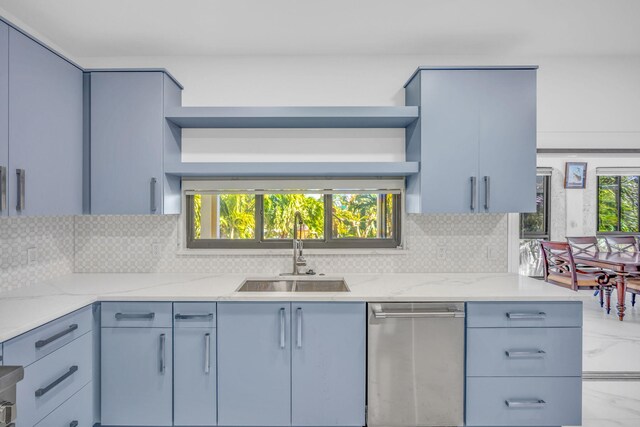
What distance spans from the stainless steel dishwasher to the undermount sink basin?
0.57 metres

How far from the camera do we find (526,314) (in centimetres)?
216

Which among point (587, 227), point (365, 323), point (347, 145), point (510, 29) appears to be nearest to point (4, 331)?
point (365, 323)

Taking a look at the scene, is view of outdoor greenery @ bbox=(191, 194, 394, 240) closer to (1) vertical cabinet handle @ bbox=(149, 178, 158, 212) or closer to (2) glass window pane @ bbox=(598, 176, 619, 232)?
(1) vertical cabinet handle @ bbox=(149, 178, 158, 212)

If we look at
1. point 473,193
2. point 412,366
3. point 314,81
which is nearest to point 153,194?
point 314,81

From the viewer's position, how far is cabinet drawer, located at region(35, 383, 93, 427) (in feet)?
5.85

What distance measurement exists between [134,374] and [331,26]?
244cm

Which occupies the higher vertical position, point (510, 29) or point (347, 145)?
point (510, 29)

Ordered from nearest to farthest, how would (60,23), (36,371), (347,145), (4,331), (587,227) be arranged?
(4,331)
(36,371)
(60,23)
(347,145)
(587,227)

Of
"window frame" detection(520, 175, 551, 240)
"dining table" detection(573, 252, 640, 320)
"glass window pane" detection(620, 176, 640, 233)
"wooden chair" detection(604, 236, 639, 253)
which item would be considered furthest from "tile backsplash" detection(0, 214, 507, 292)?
"glass window pane" detection(620, 176, 640, 233)

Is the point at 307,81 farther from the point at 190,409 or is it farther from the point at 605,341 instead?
the point at 605,341

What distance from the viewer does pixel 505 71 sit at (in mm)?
2441

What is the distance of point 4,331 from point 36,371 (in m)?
0.28

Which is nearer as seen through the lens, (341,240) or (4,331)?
(4,331)

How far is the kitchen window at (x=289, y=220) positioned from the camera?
2924mm
